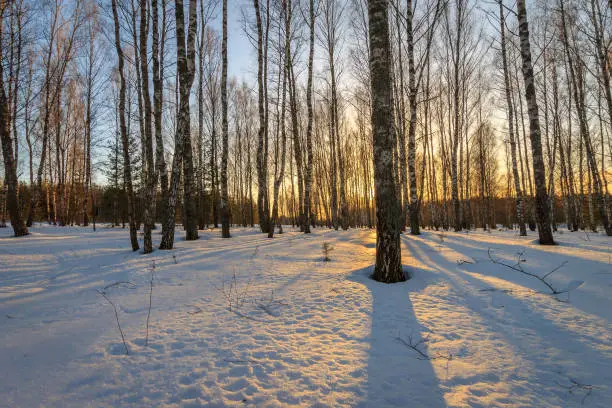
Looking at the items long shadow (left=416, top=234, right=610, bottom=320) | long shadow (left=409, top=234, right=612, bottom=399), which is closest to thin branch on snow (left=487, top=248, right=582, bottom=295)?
long shadow (left=416, top=234, right=610, bottom=320)

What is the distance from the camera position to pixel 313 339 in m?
2.38

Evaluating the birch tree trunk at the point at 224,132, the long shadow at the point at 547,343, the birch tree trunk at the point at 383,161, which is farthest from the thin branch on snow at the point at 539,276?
the birch tree trunk at the point at 224,132

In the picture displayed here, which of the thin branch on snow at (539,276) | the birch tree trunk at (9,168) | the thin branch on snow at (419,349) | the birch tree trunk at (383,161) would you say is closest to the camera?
the thin branch on snow at (419,349)

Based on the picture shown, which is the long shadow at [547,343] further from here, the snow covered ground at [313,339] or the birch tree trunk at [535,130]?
the birch tree trunk at [535,130]

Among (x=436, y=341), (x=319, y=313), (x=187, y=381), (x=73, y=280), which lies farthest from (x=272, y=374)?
(x=73, y=280)

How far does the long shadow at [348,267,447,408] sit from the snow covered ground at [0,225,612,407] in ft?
0.04

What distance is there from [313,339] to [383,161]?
2.78 meters

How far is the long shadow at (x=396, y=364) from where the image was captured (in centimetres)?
161

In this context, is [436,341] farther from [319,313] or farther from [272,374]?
[272,374]

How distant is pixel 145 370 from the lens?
187 cm

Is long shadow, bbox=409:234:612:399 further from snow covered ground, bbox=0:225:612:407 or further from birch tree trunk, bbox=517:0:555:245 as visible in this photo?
birch tree trunk, bbox=517:0:555:245

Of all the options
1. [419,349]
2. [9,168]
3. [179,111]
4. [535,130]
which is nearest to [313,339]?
[419,349]

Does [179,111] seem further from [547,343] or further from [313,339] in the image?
[547,343]

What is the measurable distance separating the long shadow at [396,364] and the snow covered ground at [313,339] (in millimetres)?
11
